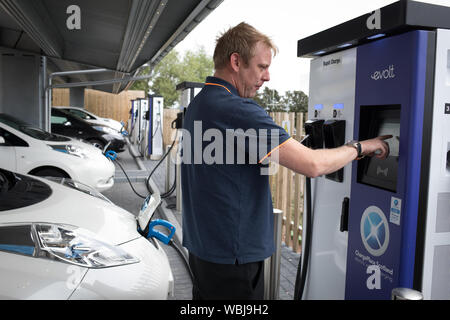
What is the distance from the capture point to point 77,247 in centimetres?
250

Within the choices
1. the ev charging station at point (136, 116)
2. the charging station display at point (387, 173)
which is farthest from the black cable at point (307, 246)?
the ev charging station at point (136, 116)

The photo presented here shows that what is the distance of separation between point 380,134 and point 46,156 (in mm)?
5749

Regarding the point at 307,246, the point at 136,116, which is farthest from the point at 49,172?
the point at 136,116

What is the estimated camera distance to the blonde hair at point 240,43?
6.21 ft

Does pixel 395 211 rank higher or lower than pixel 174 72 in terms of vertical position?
lower

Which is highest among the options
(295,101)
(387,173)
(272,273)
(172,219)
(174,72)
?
(174,72)

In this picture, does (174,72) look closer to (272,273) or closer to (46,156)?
(46,156)

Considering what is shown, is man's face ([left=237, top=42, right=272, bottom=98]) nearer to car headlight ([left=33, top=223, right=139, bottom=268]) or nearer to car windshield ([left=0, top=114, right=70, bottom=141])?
car headlight ([left=33, top=223, right=139, bottom=268])

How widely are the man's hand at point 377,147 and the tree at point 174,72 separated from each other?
4726 cm

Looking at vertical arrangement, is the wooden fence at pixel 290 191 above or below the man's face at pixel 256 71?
below

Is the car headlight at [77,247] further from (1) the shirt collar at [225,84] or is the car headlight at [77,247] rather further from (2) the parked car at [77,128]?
(2) the parked car at [77,128]

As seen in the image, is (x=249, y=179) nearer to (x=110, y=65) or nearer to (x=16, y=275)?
(x=16, y=275)

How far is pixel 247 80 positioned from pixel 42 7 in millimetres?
5039

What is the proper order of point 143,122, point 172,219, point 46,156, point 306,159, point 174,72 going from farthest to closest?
point 174,72 → point 143,122 → point 46,156 → point 172,219 → point 306,159
